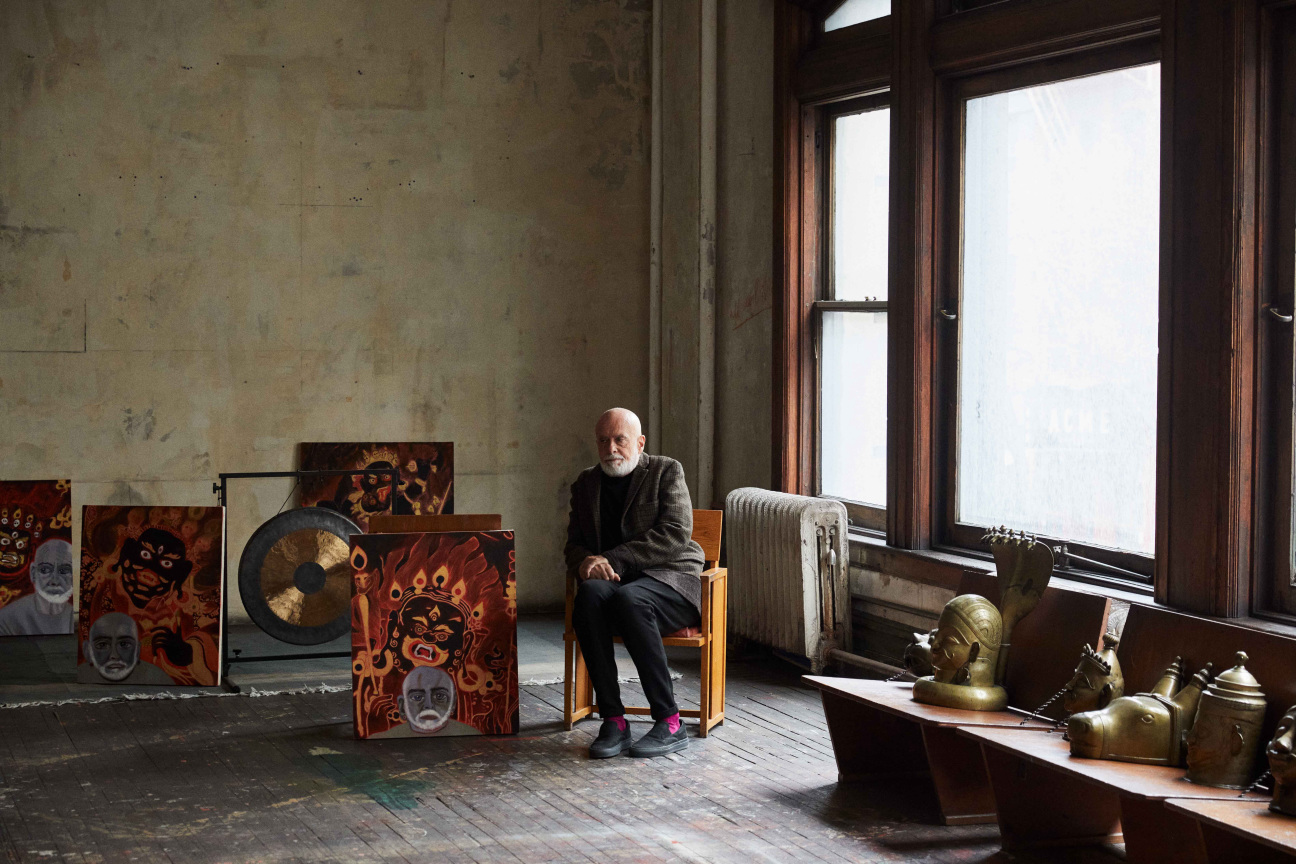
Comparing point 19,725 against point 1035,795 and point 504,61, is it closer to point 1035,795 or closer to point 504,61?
point 1035,795

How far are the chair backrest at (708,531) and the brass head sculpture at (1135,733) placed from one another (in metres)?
1.86

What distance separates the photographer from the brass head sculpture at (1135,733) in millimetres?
3109

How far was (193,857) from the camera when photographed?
3270 millimetres

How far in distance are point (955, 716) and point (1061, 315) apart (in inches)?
67.1

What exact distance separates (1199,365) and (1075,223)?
0.82 meters

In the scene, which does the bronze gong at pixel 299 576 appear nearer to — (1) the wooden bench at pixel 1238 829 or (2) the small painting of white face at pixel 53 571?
(2) the small painting of white face at pixel 53 571

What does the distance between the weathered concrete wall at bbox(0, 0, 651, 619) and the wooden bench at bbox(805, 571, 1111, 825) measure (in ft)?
9.91

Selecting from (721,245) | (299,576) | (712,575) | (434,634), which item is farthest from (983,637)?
(721,245)

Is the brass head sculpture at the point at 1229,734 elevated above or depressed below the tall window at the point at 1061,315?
below

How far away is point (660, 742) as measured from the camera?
4.23 m

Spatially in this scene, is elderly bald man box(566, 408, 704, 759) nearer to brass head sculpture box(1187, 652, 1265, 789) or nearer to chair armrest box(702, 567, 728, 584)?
chair armrest box(702, 567, 728, 584)

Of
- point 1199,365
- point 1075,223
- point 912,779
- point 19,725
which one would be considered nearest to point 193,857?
point 19,725

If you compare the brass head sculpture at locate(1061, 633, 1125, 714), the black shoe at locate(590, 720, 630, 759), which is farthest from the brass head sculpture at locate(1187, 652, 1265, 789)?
the black shoe at locate(590, 720, 630, 759)

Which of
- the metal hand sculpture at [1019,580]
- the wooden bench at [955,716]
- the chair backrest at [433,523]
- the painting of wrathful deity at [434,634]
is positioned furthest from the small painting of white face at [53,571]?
the metal hand sculpture at [1019,580]
